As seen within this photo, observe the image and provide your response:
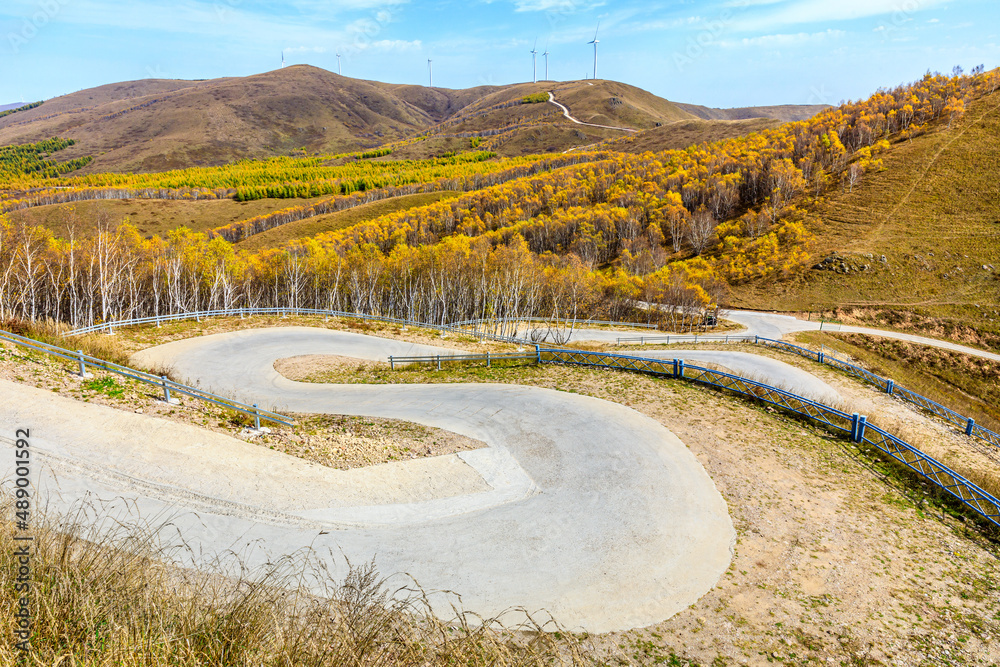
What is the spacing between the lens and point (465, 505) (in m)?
11.4

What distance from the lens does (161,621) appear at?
4.55 meters

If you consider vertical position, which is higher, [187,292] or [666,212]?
[666,212]

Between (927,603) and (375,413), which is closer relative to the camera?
(927,603)

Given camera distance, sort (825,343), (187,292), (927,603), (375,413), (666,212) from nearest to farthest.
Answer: (927,603) < (375,413) < (825,343) < (187,292) < (666,212)

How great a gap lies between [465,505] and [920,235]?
258ft

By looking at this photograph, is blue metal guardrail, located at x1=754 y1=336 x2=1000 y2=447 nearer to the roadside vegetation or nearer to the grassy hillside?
the roadside vegetation

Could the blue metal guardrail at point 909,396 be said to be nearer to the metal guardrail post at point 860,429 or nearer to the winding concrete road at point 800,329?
the metal guardrail post at point 860,429

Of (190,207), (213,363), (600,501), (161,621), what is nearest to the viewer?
(161,621)

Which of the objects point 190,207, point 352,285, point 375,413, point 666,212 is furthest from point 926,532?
point 190,207

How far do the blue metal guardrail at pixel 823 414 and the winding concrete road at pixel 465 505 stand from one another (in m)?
6.02

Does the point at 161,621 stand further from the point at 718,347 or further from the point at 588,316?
the point at 588,316

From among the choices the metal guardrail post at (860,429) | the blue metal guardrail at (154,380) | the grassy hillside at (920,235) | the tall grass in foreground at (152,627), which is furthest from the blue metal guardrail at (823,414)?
the grassy hillside at (920,235)

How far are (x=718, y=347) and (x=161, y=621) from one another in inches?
1392

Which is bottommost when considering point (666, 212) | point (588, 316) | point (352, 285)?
point (588, 316)
